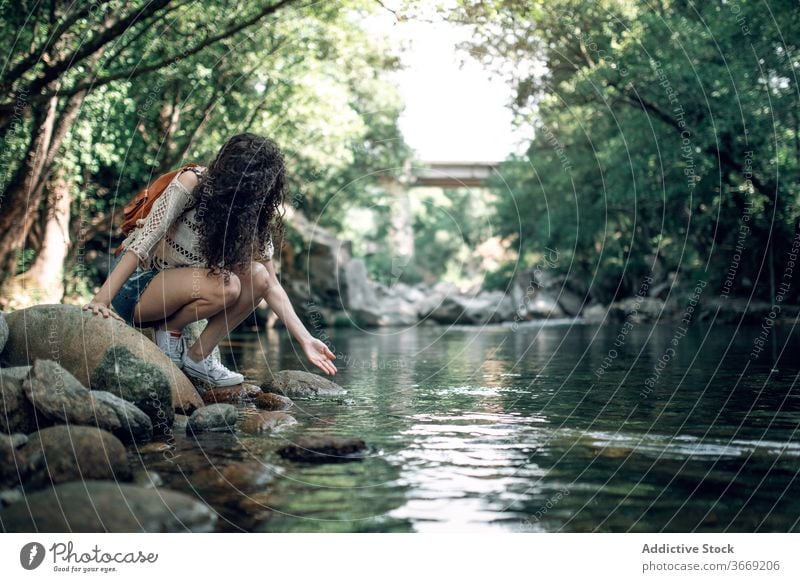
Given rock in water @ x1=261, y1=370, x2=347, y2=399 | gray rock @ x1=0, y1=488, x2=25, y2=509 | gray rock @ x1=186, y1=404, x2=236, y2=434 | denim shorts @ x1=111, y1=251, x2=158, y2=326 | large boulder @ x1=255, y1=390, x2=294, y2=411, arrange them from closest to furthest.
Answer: gray rock @ x1=0, y1=488, x2=25, y2=509 → gray rock @ x1=186, y1=404, x2=236, y2=434 → large boulder @ x1=255, y1=390, x2=294, y2=411 → denim shorts @ x1=111, y1=251, x2=158, y2=326 → rock in water @ x1=261, y1=370, x2=347, y2=399

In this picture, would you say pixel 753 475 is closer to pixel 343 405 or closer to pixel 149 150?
pixel 343 405

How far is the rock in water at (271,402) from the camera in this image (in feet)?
22.4

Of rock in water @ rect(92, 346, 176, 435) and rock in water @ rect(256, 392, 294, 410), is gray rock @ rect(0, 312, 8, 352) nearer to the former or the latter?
rock in water @ rect(92, 346, 176, 435)

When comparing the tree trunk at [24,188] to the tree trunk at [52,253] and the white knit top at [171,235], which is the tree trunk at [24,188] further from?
the white knit top at [171,235]

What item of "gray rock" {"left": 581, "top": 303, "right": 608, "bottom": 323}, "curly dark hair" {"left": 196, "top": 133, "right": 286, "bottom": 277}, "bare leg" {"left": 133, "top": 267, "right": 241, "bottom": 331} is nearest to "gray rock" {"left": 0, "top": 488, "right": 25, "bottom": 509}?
"curly dark hair" {"left": 196, "top": 133, "right": 286, "bottom": 277}

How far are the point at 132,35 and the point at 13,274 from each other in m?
5.32

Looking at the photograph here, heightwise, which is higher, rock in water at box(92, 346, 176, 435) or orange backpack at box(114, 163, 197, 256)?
orange backpack at box(114, 163, 197, 256)

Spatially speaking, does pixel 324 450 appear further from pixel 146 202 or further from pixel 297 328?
pixel 146 202

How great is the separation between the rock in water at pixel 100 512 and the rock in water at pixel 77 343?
2610 millimetres

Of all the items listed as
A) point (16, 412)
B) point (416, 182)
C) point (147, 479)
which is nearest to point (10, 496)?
point (147, 479)

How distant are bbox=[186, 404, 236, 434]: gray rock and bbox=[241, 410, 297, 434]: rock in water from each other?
0.08 meters

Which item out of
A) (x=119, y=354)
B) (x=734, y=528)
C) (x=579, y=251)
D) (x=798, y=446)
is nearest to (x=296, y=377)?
(x=119, y=354)

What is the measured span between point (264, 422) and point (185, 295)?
1.60 m

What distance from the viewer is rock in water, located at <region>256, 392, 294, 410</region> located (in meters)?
6.82
